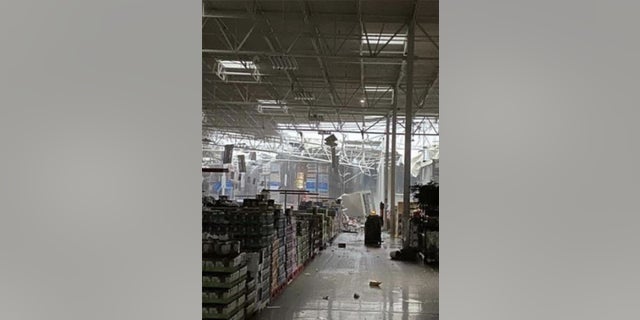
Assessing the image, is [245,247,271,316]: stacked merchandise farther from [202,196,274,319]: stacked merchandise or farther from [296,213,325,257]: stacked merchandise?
[296,213,325,257]: stacked merchandise

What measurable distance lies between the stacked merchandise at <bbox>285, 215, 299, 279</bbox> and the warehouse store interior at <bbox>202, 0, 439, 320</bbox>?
0.02 meters

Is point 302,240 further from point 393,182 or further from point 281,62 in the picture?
point 393,182

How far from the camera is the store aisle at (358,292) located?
511cm

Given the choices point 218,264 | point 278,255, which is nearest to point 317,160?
point 278,255

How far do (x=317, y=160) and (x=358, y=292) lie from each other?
11.4 meters

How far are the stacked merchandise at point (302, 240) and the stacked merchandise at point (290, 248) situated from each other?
246 mm

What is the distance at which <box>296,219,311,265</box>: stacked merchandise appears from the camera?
7555 mm

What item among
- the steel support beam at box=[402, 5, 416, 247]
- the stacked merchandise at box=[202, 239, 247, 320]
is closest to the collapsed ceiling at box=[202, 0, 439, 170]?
the steel support beam at box=[402, 5, 416, 247]

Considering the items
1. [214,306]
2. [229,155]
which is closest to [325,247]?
[229,155]
